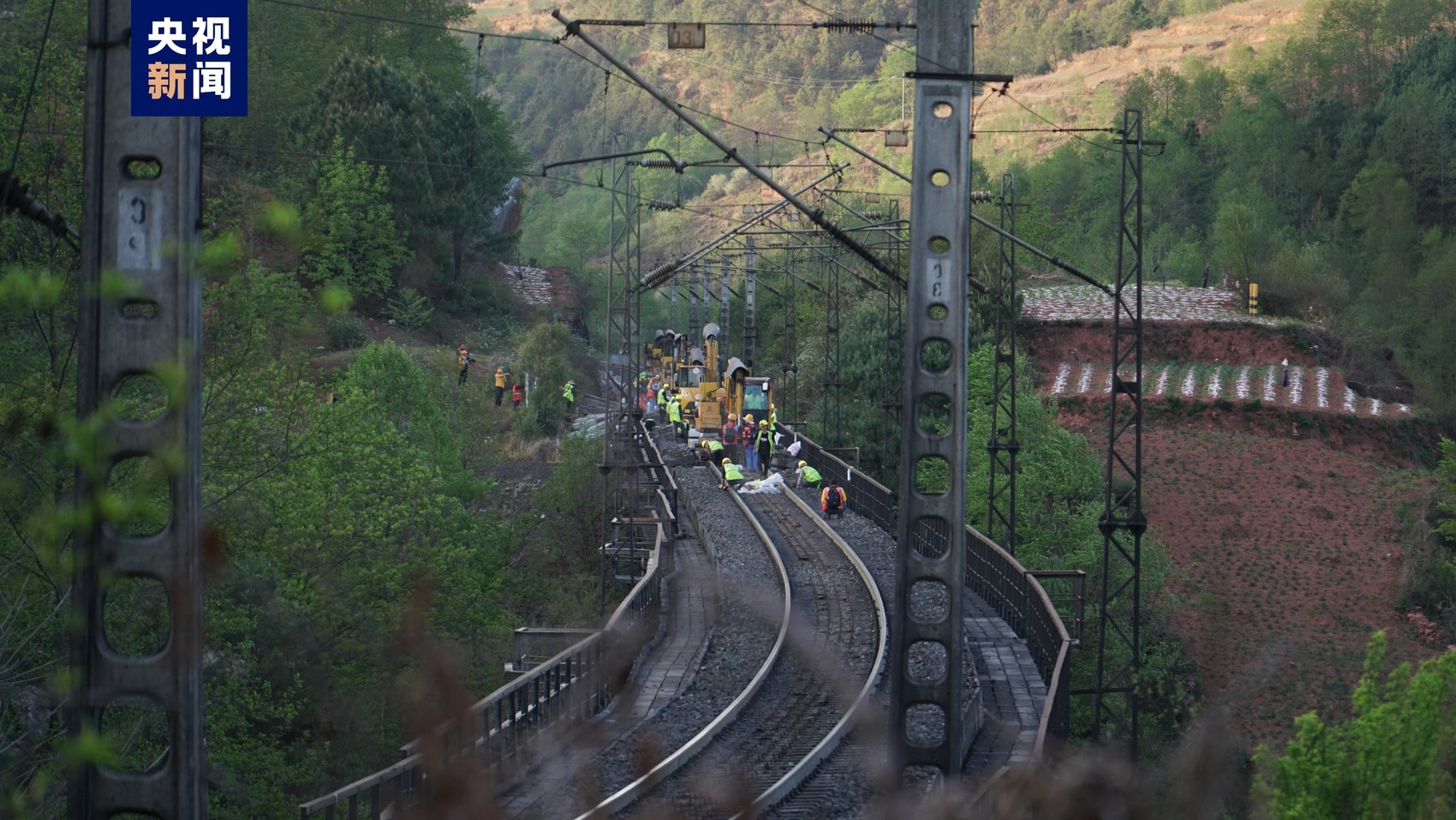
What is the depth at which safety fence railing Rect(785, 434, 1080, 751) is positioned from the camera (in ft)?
51.7

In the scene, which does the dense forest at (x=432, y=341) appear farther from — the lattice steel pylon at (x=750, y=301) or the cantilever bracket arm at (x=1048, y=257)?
the cantilever bracket arm at (x=1048, y=257)

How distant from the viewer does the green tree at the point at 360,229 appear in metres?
47.8

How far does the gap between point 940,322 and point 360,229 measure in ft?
153

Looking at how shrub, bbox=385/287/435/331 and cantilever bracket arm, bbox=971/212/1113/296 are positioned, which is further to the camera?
shrub, bbox=385/287/435/331

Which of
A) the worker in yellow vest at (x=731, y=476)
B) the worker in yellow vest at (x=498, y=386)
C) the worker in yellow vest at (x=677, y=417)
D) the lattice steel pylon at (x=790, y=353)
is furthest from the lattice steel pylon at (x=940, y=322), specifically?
the worker in yellow vest at (x=498, y=386)

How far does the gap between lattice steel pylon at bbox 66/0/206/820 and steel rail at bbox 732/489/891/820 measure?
8.68ft

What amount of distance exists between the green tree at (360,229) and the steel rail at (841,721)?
82.9ft

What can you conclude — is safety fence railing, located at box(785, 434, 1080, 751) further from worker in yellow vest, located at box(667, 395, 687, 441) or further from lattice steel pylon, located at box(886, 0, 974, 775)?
worker in yellow vest, located at box(667, 395, 687, 441)

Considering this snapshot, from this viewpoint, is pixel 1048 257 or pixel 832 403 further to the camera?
pixel 832 403

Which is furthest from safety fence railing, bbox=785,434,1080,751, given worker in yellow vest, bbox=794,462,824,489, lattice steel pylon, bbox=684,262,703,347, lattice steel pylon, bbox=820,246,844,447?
lattice steel pylon, bbox=684,262,703,347

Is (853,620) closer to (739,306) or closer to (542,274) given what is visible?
Answer: (739,306)

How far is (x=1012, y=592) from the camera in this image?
22.3 m

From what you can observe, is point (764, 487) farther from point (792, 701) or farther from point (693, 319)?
point (693, 319)

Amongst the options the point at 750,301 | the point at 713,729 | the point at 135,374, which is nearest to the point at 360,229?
the point at 750,301
